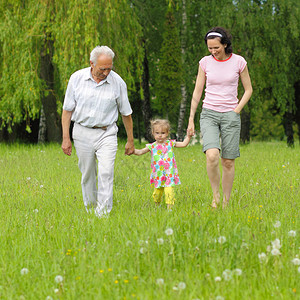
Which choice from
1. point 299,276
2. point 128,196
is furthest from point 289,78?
point 299,276

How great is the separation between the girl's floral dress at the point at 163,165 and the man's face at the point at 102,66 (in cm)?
119

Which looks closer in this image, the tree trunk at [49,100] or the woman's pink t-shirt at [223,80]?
the woman's pink t-shirt at [223,80]

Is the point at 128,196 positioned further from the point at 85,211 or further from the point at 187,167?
the point at 187,167

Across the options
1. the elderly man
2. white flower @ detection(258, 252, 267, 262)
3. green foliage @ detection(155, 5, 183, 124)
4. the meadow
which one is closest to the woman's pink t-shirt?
the elderly man

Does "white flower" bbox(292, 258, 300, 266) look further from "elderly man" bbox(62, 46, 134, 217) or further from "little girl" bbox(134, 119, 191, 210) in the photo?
"little girl" bbox(134, 119, 191, 210)

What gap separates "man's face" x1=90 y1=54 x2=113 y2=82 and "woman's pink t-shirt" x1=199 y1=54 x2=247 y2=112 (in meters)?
1.35

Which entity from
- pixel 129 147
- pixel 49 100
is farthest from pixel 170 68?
pixel 129 147

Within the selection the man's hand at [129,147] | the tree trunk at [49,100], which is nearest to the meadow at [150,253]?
the man's hand at [129,147]

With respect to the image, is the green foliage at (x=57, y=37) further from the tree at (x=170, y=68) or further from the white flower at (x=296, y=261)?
the white flower at (x=296, y=261)

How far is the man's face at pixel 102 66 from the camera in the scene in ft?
15.6

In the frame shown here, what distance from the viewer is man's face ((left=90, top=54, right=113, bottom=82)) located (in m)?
4.75

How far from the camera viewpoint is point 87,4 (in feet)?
41.7

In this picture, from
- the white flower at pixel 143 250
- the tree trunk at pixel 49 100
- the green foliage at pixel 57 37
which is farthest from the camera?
the tree trunk at pixel 49 100

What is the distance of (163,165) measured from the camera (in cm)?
570
